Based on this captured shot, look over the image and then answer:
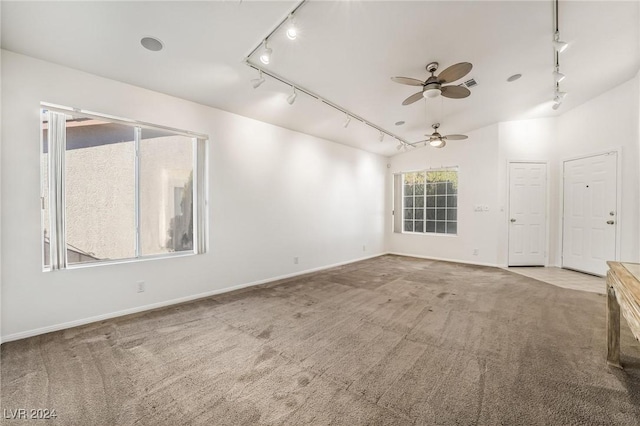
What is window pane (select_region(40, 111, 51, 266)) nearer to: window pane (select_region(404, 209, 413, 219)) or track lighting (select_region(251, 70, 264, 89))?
track lighting (select_region(251, 70, 264, 89))

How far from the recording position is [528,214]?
5730 millimetres

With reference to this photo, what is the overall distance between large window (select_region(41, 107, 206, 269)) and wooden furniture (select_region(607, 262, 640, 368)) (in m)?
4.26

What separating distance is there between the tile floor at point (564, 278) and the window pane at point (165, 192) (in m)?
6.25

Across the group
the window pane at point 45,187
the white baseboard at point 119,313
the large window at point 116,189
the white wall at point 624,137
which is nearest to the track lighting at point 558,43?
the white wall at point 624,137

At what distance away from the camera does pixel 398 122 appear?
17.3ft

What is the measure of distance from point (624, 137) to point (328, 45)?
529 cm

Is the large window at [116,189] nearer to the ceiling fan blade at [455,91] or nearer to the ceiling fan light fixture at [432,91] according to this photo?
the ceiling fan light fixture at [432,91]

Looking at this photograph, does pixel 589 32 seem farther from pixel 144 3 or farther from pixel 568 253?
pixel 144 3

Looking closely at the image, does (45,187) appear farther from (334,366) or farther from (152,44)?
(334,366)

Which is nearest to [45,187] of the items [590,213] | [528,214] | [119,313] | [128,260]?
[128,260]

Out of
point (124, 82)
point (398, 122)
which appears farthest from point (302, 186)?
point (124, 82)

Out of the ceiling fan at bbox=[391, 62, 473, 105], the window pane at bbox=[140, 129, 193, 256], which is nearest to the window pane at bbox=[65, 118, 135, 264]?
the window pane at bbox=[140, 129, 193, 256]

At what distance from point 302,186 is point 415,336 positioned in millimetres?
3486

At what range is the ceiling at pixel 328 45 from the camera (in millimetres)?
2332
